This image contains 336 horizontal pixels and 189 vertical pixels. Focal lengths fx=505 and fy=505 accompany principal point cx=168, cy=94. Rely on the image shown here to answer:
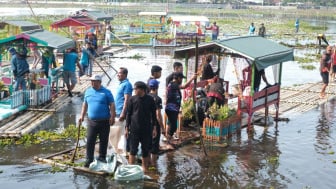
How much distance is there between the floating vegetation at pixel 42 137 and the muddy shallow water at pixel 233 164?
1.00ft

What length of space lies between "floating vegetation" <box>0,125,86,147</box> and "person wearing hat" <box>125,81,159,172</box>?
10.3ft

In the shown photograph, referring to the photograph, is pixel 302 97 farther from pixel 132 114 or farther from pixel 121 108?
pixel 132 114

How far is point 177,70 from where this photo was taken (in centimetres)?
1117

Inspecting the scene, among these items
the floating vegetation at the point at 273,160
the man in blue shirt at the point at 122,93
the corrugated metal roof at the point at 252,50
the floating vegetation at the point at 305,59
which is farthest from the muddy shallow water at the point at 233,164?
the floating vegetation at the point at 305,59

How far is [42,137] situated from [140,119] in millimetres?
3843

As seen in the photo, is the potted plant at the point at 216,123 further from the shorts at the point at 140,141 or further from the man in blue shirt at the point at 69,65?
the man in blue shirt at the point at 69,65

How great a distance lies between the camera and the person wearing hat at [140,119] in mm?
9023

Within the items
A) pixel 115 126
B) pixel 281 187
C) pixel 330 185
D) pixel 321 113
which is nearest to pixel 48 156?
pixel 115 126

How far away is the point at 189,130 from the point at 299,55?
73.3ft

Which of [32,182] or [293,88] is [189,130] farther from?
[293,88]

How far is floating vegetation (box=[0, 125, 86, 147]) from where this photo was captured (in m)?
A: 11.3

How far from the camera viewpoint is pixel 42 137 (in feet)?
39.2

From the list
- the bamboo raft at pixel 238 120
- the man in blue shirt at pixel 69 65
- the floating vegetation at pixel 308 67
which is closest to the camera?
the bamboo raft at pixel 238 120

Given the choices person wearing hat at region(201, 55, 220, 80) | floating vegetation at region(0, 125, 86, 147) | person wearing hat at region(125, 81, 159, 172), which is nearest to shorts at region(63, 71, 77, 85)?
floating vegetation at region(0, 125, 86, 147)
